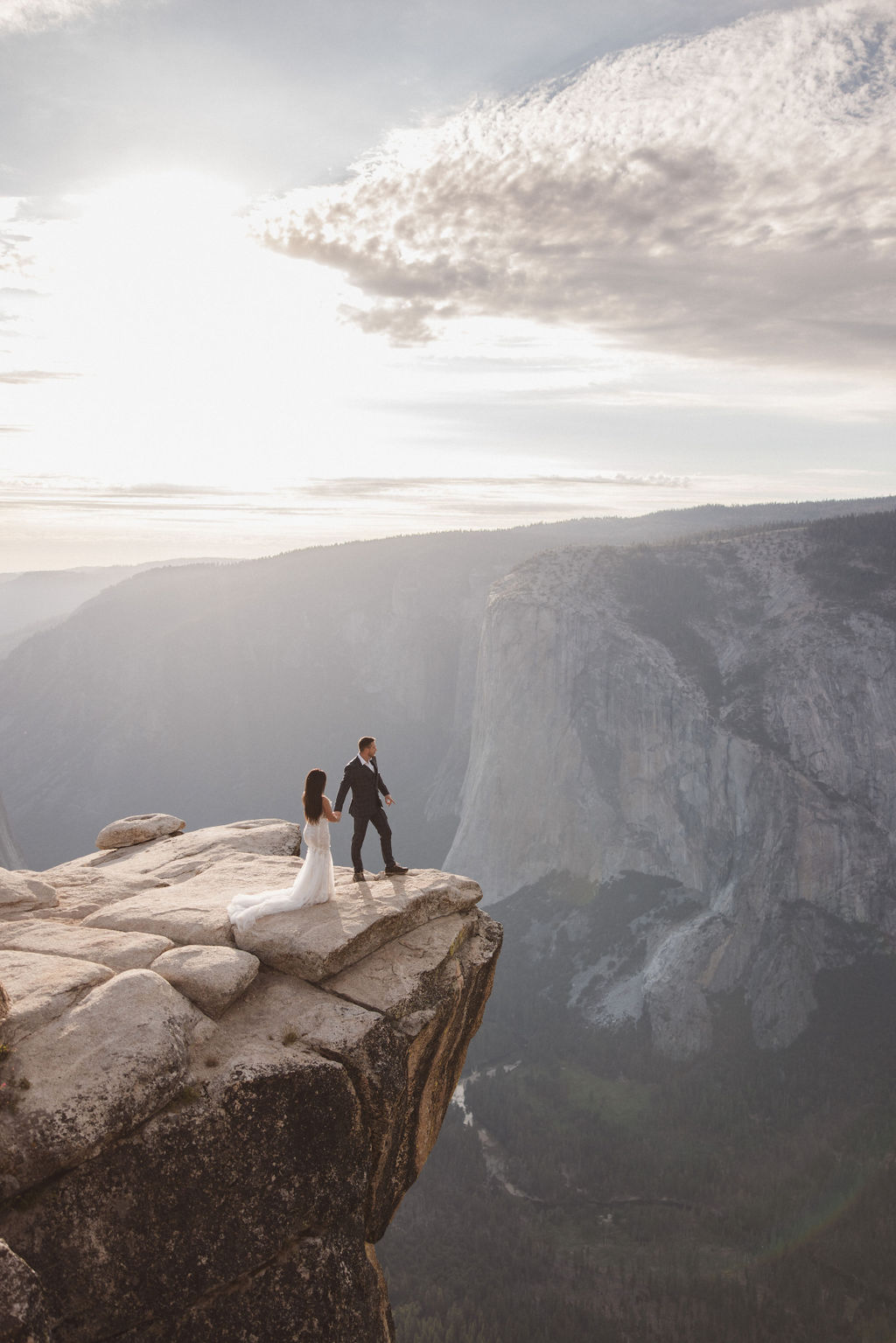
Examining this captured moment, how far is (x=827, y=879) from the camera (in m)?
84.2

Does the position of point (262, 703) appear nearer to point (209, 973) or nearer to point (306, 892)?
point (306, 892)

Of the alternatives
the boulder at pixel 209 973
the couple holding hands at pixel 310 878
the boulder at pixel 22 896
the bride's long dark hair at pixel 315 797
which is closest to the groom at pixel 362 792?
the couple holding hands at pixel 310 878

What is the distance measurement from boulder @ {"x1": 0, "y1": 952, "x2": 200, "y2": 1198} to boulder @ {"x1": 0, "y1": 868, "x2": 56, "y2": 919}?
5261mm

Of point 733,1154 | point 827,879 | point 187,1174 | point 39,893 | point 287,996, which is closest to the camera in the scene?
point 187,1174

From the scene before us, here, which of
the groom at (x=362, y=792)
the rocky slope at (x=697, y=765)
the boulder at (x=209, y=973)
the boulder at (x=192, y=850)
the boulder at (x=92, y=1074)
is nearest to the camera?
the boulder at (x=92, y=1074)

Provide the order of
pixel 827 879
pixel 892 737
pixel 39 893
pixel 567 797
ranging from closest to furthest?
pixel 39 893
pixel 827 879
pixel 892 737
pixel 567 797

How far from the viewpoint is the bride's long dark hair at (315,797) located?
14961 millimetres

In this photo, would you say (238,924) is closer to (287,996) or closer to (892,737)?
(287,996)

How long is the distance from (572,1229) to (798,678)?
63.8 meters

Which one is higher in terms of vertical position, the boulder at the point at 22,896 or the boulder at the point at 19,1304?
the boulder at the point at 22,896

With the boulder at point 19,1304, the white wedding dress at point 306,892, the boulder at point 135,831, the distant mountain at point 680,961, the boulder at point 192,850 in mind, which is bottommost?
the distant mountain at point 680,961

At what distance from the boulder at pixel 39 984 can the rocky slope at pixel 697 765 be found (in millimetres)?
76357

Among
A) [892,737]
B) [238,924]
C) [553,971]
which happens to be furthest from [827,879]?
[238,924]

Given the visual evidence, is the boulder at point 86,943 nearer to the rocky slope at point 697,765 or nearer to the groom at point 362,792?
the groom at point 362,792
